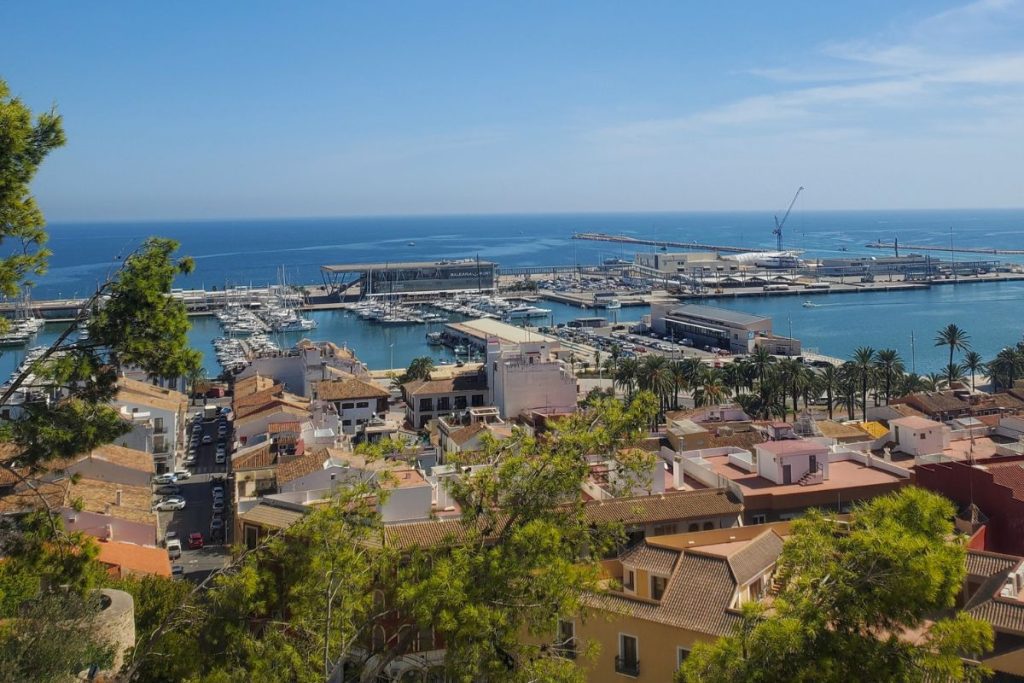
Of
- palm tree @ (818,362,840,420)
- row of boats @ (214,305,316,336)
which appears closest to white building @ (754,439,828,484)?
palm tree @ (818,362,840,420)

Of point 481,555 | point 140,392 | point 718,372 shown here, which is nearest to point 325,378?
point 140,392

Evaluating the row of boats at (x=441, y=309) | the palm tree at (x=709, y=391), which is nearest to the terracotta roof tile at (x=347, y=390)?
the palm tree at (x=709, y=391)

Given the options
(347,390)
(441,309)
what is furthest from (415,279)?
(347,390)

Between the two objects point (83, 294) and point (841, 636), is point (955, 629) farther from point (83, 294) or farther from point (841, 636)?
point (83, 294)

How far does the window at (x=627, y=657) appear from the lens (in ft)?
30.9

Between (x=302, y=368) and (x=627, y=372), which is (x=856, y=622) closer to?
(x=627, y=372)

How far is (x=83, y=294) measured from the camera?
314 feet

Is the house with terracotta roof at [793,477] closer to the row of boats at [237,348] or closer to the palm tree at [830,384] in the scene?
the palm tree at [830,384]

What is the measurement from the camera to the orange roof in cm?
1402

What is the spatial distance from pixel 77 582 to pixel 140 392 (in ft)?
82.4

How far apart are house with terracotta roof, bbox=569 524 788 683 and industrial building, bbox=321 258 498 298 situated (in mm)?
78180

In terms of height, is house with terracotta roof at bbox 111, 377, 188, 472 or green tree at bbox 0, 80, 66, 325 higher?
green tree at bbox 0, 80, 66, 325

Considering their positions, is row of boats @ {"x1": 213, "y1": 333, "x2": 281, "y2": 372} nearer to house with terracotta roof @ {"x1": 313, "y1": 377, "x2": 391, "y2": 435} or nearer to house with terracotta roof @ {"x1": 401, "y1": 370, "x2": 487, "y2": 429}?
house with terracotta roof @ {"x1": 313, "y1": 377, "x2": 391, "y2": 435}

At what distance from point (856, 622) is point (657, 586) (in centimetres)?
439
